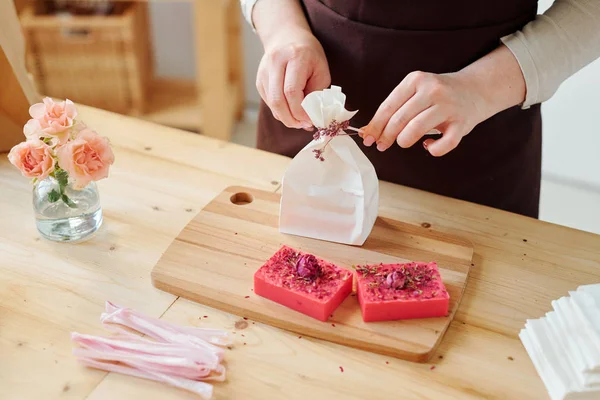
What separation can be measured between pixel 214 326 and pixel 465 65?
22.5 inches

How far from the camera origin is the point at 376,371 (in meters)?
0.80

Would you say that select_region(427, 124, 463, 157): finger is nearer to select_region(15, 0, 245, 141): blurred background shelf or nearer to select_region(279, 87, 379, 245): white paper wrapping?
select_region(279, 87, 379, 245): white paper wrapping

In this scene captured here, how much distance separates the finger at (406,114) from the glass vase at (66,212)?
1.48 feet

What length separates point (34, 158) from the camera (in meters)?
0.94

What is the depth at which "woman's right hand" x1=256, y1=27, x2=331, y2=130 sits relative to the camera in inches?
39.8

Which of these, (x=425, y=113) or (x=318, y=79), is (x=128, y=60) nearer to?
(x=318, y=79)

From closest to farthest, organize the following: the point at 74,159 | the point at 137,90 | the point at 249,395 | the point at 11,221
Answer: the point at 249,395 < the point at 74,159 < the point at 11,221 < the point at 137,90

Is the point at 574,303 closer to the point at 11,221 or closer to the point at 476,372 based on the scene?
the point at 476,372

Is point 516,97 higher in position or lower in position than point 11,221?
higher

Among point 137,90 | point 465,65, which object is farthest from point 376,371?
point 137,90

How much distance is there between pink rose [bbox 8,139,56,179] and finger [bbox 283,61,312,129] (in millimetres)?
346

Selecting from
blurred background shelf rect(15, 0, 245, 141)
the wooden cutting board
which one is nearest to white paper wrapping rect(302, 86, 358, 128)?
the wooden cutting board

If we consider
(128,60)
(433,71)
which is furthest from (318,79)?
(128,60)

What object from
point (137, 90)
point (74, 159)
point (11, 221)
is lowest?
point (137, 90)
